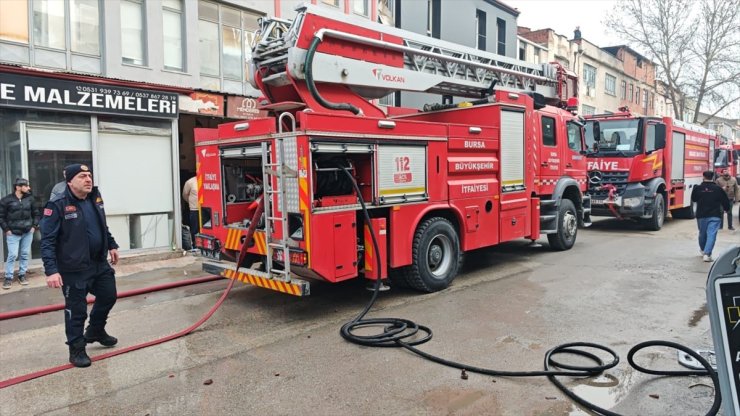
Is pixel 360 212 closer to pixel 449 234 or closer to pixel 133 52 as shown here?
pixel 449 234

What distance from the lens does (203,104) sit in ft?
36.4

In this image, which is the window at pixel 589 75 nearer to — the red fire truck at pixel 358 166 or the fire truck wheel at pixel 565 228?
the fire truck wheel at pixel 565 228

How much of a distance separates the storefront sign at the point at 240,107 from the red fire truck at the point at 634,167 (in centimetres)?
824

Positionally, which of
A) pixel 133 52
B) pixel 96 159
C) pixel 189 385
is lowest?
pixel 189 385

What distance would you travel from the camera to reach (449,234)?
289 inches

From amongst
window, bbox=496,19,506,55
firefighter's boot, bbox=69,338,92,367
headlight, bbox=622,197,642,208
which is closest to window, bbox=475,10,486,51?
window, bbox=496,19,506,55

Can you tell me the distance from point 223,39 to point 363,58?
629 centimetres

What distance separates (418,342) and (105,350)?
3.13 m

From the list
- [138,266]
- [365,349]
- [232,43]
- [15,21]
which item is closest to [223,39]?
[232,43]

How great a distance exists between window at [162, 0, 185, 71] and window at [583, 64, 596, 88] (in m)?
32.0

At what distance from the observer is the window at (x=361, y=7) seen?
49.1ft

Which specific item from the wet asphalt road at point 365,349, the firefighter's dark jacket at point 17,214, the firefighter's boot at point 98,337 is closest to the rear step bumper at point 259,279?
the wet asphalt road at point 365,349

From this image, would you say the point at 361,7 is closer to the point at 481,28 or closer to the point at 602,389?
the point at 481,28

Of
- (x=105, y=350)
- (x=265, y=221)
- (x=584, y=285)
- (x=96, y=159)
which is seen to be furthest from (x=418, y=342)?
(x=96, y=159)
